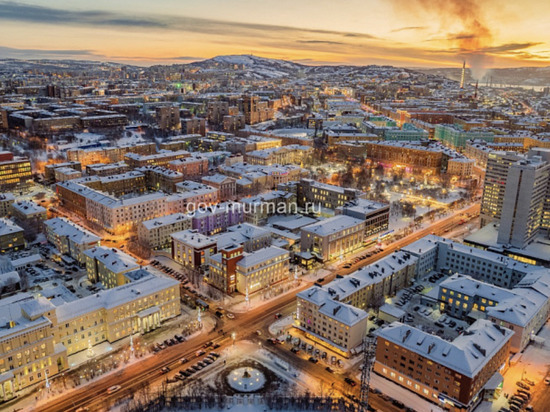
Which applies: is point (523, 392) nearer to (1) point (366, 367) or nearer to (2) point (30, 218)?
(1) point (366, 367)

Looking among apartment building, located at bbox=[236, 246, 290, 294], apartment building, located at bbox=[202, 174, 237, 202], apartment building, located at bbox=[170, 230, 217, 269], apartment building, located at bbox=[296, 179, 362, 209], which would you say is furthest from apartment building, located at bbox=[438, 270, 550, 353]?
apartment building, located at bbox=[202, 174, 237, 202]

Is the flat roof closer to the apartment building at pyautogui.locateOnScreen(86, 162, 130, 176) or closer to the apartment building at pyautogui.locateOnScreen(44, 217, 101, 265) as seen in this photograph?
the apartment building at pyautogui.locateOnScreen(44, 217, 101, 265)

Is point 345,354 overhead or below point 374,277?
below

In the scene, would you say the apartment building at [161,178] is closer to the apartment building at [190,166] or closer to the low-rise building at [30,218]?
the apartment building at [190,166]

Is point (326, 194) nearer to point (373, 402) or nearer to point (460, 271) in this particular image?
point (460, 271)

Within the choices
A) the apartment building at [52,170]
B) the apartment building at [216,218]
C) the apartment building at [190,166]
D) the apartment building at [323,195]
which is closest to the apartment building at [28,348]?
the apartment building at [216,218]

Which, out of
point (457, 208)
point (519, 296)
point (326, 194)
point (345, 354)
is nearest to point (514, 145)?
point (457, 208)
